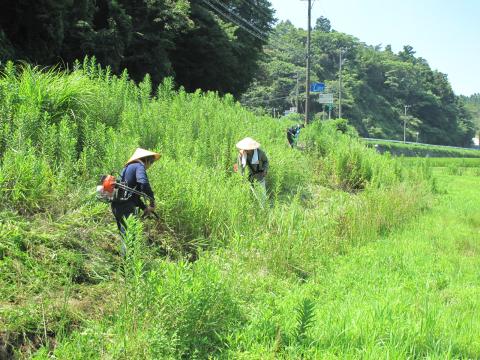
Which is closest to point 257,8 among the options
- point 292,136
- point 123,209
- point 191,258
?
point 292,136

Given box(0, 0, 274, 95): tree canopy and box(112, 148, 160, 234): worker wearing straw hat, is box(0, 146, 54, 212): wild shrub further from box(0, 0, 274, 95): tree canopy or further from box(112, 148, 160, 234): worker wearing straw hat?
box(0, 0, 274, 95): tree canopy

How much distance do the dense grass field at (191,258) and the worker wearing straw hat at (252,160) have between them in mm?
443

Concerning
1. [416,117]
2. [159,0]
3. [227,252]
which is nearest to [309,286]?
[227,252]

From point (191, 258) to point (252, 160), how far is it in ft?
9.30

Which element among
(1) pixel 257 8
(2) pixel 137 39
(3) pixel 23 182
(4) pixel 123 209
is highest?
(1) pixel 257 8

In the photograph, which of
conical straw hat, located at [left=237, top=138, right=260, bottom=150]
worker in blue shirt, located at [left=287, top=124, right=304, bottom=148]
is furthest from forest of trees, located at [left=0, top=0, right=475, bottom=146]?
conical straw hat, located at [left=237, top=138, right=260, bottom=150]

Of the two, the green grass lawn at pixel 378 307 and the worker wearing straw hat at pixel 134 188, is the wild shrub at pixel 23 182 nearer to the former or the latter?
the worker wearing straw hat at pixel 134 188

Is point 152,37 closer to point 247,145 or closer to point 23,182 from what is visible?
point 247,145

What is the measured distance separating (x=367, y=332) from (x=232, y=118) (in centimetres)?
834

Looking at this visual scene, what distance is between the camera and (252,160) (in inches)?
325

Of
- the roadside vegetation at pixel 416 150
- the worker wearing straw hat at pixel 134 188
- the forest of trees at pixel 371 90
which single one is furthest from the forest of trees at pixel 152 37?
the forest of trees at pixel 371 90

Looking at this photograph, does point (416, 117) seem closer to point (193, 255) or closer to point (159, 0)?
point (159, 0)

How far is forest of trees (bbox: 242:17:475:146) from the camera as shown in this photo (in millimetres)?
80000

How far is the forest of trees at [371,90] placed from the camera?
80000 mm
